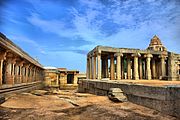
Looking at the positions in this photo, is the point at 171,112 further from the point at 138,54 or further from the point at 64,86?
the point at 64,86

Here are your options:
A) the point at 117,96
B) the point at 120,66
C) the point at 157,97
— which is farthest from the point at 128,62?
the point at 157,97

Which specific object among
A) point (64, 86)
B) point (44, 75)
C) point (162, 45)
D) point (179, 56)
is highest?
point (162, 45)

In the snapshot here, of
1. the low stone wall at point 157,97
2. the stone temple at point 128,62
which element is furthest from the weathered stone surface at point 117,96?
the stone temple at point 128,62

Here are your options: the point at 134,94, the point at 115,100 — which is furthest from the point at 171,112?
the point at 115,100

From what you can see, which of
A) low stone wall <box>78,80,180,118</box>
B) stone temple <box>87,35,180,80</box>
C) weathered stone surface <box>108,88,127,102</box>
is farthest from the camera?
stone temple <box>87,35,180,80</box>

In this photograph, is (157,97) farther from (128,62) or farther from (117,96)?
(128,62)

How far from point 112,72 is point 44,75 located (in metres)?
17.3

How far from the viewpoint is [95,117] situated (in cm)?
625

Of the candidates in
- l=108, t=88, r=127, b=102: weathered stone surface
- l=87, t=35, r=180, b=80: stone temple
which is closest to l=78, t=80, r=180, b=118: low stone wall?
l=108, t=88, r=127, b=102: weathered stone surface

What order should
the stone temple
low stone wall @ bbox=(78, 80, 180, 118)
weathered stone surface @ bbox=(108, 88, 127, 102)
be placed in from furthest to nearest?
the stone temple → weathered stone surface @ bbox=(108, 88, 127, 102) → low stone wall @ bbox=(78, 80, 180, 118)

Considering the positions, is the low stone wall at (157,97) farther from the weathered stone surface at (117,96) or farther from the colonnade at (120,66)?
the colonnade at (120,66)

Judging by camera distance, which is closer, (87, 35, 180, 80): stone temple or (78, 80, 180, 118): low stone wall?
(78, 80, 180, 118): low stone wall

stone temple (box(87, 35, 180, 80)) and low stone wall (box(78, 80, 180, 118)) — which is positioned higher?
stone temple (box(87, 35, 180, 80))

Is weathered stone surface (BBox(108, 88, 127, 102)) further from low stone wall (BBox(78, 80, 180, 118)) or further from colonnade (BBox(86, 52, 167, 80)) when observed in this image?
colonnade (BBox(86, 52, 167, 80))
